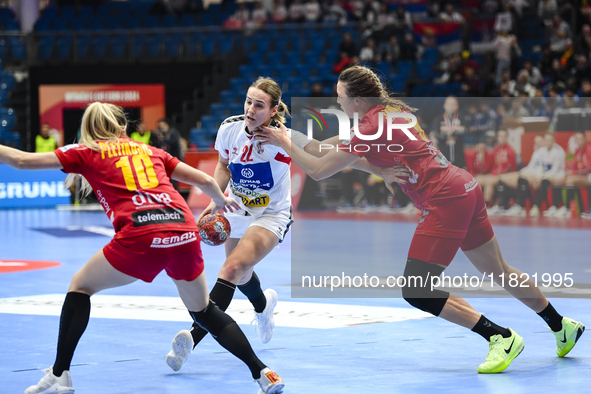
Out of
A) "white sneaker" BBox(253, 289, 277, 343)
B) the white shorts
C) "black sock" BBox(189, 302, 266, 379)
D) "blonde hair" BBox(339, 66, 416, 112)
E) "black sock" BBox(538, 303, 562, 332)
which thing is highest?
"blonde hair" BBox(339, 66, 416, 112)

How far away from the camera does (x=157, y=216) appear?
4.19m

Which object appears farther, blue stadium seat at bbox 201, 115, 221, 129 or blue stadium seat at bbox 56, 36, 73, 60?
blue stadium seat at bbox 56, 36, 73, 60

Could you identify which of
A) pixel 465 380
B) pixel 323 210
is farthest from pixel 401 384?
pixel 323 210

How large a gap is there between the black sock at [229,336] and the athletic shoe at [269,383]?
0.05 meters

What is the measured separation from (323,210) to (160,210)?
13410mm

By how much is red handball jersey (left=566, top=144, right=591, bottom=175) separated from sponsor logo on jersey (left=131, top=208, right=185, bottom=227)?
11359 millimetres

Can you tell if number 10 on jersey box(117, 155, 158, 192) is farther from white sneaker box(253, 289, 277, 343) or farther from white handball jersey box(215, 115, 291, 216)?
white sneaker box(253, 289, 277, 343)

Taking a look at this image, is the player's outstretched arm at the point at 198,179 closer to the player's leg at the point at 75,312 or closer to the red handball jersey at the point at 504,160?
the player's leg at the point at 75,312

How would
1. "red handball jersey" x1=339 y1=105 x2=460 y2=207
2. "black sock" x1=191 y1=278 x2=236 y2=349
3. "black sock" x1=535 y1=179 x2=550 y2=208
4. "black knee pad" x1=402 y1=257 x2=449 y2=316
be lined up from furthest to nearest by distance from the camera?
1. "black sock" x1=535 y1=179 x2=550 y2=208
2. "black sock" x1=191 y1=278 x2=236 y2=349
3. "red handball jersey" x1=339 y1=105 x2=460 y2=207
4. "black knee pad" x1=402 y1=257 x2=449 y2=316

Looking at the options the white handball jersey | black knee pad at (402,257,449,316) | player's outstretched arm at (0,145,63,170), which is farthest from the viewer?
the white handball jersey

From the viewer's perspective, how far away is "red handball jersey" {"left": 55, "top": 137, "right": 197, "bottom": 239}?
163 inches

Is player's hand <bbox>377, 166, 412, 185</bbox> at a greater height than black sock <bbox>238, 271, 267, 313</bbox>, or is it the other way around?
player's hand <bbox>377, 166, 412, 185</bbox>

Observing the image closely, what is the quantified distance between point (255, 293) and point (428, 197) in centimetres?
149

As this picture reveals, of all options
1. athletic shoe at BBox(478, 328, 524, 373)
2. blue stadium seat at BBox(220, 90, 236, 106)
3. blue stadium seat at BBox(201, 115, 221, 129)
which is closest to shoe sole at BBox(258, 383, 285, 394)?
athletic shoe at BBox(478, 328, 524, 373)
